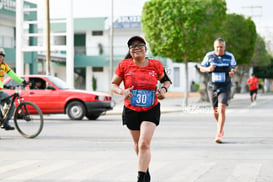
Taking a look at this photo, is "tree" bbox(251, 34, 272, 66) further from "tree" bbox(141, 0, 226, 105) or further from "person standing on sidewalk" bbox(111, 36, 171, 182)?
"person standing on sidewalk" bbox(111, 36, 171, 182)

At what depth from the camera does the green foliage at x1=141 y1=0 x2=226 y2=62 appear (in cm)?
2977

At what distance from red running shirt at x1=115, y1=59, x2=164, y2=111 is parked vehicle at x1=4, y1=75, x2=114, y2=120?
38.3 feet

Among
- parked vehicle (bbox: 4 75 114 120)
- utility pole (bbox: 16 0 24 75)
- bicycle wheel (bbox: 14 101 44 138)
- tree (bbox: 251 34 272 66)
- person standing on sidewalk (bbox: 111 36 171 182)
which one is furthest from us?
tree (bbox: 251 34 272 66)

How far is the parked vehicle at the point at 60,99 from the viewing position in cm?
1784

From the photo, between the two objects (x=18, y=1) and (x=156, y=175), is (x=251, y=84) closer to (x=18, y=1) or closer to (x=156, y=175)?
(x=18, y=1)

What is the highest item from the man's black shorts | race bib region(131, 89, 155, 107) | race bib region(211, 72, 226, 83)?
race bib region(211, 72, 226, 83)

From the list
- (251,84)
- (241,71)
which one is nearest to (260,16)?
(241,71)

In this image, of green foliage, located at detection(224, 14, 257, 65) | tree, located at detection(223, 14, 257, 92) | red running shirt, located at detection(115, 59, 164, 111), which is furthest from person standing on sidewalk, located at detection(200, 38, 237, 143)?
green foliage, located at detection(224, 14, 257, 65)

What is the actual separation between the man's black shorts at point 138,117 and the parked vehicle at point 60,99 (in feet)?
38.1

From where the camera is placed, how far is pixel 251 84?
113ft

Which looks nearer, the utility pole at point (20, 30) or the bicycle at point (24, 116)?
the bicycle at point (24, 116)

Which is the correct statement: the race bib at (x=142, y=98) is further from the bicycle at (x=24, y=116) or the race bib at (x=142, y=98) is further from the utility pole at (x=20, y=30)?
the utility pole at (x=20, y=30)

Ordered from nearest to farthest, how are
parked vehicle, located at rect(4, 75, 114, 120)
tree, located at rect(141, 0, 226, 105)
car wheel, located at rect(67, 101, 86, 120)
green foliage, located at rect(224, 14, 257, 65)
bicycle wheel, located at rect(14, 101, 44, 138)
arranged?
bicycle wheel, located at rect(14, 101, 44, 138), parked vehicle, located at rect(4, 75, 114, 120), car wheel, located at rect(67, 101, 86, 120), tree, located at rect(141, 0, 226, 105), green foliage, located at rect(224, 14, 257, 65)

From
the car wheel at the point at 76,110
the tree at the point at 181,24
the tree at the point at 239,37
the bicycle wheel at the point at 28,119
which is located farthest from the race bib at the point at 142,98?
the tree at the point at 239,37
